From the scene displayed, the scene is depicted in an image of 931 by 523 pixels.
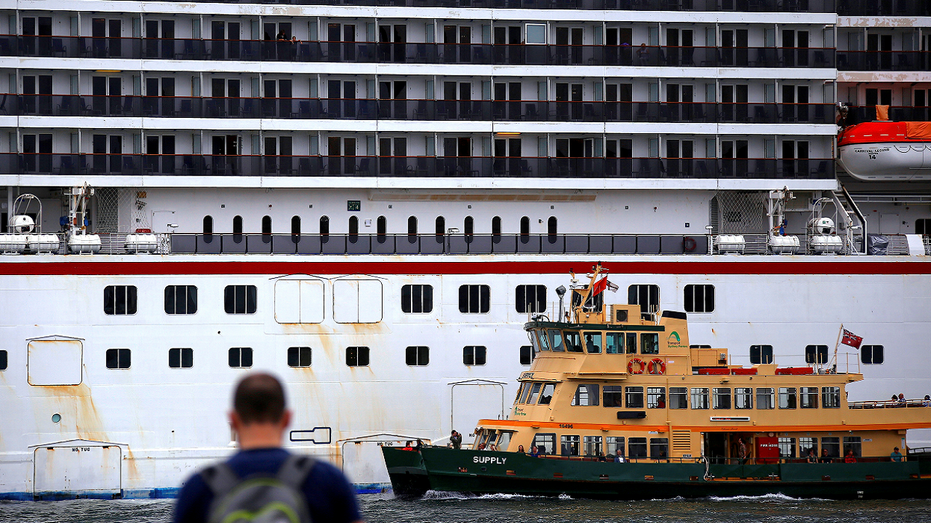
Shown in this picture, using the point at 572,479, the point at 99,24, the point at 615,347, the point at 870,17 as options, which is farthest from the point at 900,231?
the point at 99,24

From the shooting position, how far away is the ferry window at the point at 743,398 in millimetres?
28672

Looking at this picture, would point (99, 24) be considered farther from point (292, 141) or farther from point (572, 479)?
point (572, 479)

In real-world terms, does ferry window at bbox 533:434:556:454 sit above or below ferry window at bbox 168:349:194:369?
below

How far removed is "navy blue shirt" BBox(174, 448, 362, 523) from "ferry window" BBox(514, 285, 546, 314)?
84.1 ft

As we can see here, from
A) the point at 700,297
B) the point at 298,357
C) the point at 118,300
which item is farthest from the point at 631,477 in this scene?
the point at 118,300

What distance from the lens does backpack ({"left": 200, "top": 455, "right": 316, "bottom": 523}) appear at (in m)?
5.15

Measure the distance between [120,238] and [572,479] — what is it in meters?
13.8

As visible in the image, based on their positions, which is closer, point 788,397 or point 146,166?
point 788,397

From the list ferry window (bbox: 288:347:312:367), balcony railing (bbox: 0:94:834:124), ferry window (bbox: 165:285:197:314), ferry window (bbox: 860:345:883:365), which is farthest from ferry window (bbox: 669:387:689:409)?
ferry window (bbox: 165:285:197:314)

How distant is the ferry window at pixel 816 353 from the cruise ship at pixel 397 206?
0.87 feet

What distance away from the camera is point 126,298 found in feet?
96.9

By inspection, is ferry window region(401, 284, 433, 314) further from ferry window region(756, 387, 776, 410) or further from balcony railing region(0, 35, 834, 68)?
ferry window region(756, 387, 776, 410)

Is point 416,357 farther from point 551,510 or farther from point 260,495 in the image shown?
point 260,495

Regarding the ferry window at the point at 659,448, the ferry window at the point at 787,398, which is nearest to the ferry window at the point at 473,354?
the ferry window at the point at 659,448
